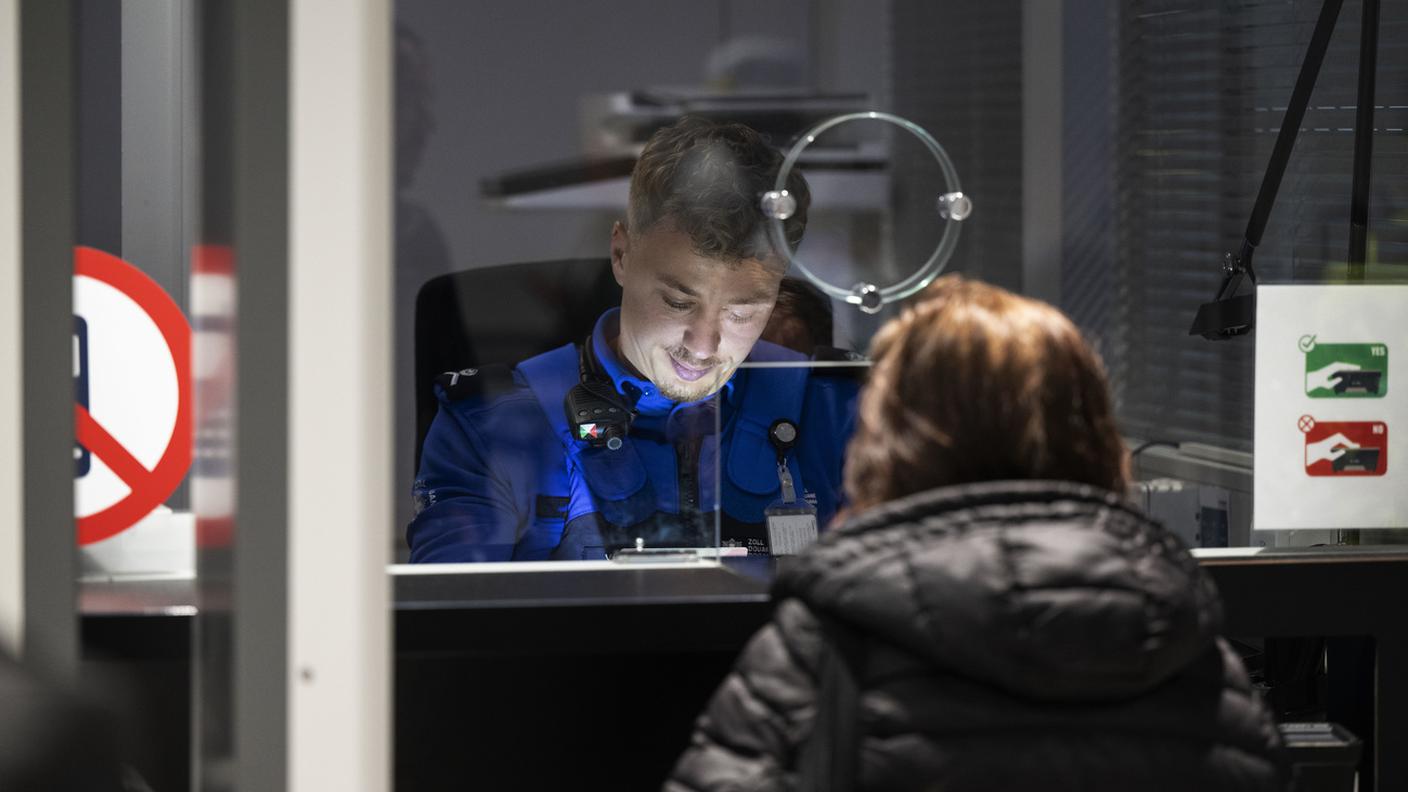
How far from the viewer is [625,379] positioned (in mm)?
2512

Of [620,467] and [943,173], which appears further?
[943,173]

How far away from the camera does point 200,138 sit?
3.98 feet

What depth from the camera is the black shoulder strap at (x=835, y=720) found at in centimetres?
114

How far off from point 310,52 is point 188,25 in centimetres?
195

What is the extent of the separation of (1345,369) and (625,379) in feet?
3.74

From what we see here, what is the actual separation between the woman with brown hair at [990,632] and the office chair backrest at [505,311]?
1.66m

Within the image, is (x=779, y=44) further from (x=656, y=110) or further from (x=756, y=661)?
(x=756, y=661)

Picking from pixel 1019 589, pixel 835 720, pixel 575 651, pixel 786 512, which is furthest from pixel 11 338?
pixel 786 512

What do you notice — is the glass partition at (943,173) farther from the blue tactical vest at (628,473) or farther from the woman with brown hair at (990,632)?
the woman with brown hair at (990,632)

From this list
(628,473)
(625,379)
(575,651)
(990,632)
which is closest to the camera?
(990,632)

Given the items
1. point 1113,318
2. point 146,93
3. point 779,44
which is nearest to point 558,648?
point 146,93

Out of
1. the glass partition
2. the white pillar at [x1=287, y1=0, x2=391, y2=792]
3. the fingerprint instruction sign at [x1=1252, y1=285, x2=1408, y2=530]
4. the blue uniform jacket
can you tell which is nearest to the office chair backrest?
the glass partition

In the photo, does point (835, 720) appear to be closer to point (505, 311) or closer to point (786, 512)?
point (786, 512)

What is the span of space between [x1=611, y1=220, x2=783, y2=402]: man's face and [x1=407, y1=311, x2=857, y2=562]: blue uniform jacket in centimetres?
6
